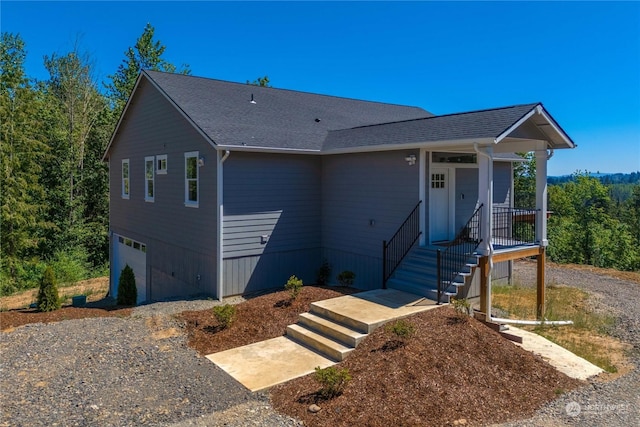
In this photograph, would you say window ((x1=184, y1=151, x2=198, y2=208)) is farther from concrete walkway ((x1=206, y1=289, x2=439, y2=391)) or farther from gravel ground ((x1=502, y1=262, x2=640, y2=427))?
gravel ground ((x1=502, y1=262, x2=640, y2=427))

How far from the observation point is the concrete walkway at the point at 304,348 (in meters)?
6.73

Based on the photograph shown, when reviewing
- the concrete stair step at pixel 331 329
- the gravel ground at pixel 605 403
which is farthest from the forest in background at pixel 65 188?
the concrete stair step at pixel 331 329

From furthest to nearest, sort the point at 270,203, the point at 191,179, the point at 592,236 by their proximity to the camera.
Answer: the point at 592,236 → the point at 191,179 → the point at 270,203

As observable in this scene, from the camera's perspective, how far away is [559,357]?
25.2ft

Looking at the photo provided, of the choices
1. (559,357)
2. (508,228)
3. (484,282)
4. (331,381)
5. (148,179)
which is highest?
(148,179)

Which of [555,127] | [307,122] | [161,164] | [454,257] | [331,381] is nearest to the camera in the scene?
[331,381]

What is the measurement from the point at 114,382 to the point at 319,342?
333 centimetres

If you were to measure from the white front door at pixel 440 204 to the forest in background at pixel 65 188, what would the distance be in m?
11.5

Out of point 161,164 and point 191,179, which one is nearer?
point 191,179

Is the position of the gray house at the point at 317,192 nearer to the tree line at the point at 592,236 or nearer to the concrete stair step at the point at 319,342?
the concrete stair step at the point at 319,342

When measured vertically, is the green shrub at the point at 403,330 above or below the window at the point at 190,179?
Result: below

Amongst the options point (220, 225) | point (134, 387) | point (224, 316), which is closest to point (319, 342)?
point (224, 316)

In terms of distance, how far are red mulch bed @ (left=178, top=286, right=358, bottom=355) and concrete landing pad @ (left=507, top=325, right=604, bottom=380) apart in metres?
4.04

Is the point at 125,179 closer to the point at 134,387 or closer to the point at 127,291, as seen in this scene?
the point at 127,291
